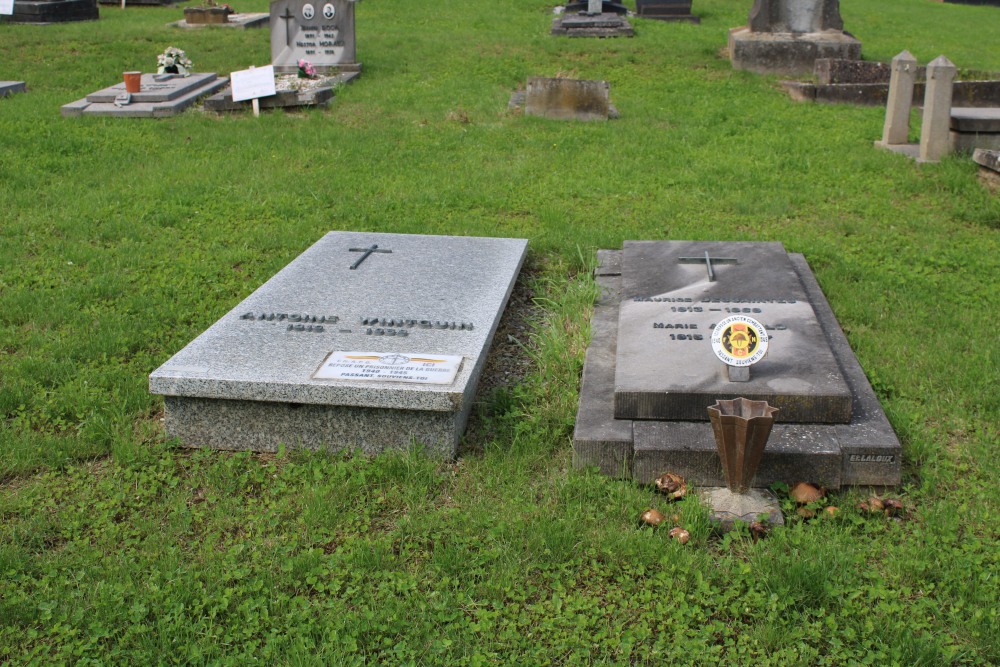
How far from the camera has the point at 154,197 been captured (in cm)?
748

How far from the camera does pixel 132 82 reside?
10367mm

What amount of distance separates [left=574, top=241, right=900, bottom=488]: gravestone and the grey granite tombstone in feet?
27.7

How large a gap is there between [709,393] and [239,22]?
578 inches

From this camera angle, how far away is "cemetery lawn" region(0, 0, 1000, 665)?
9.49 ft

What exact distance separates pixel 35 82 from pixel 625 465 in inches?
424

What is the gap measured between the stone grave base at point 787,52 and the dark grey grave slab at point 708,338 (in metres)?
7.50

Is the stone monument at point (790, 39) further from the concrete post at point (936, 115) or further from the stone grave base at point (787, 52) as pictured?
the concrete post at point (936, 115)

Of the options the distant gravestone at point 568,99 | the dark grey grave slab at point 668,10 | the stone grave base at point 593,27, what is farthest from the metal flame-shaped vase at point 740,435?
the dark grey grave slab at point 668,10

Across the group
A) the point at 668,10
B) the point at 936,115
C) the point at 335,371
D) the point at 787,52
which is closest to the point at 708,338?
the point at 335,371

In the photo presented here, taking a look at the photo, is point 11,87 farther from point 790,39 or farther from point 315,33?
point 790,39

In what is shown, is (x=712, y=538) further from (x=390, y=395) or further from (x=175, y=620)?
(x=175, y=620)

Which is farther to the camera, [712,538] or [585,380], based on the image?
[585,380]

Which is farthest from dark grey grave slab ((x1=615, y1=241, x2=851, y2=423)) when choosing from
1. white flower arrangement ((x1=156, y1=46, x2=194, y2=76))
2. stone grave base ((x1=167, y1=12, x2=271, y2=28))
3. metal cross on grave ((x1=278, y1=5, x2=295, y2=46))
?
stone grave base ((x1=167, y1=12, x2=271, y2=28))

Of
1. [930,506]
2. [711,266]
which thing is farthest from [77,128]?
[930,506]
